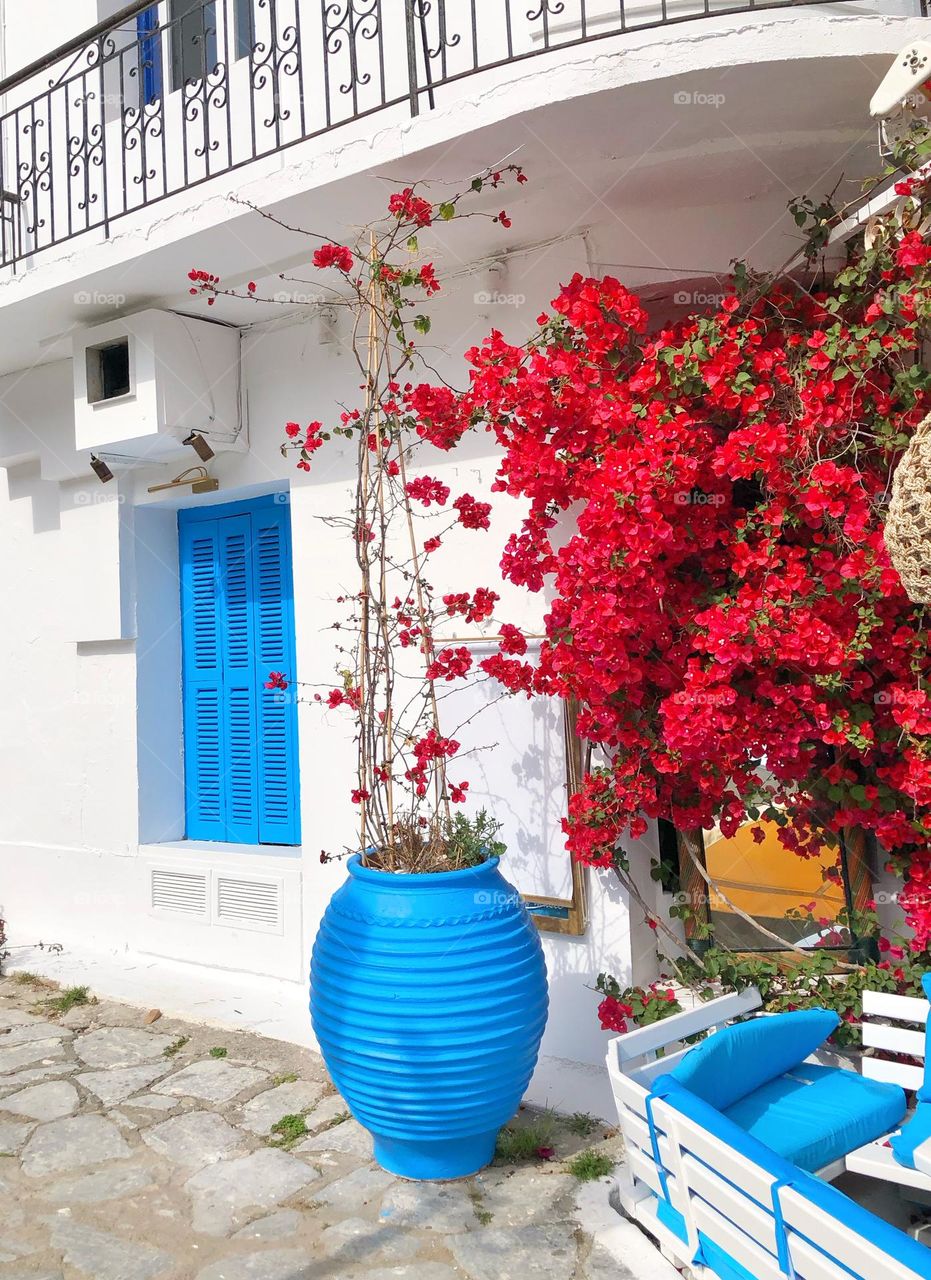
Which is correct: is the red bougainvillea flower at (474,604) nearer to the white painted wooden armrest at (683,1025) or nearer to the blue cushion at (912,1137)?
the white painted wooden armrest at (683,1025)

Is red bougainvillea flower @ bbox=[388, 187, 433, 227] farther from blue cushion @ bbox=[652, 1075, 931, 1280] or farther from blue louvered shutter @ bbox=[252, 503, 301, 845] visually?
blue cushion @ bbox=[652, 1075, 931, 1280]

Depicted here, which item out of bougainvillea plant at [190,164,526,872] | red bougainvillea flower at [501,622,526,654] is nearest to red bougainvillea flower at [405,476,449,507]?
bougainvillea plant at [190,164,526,872]

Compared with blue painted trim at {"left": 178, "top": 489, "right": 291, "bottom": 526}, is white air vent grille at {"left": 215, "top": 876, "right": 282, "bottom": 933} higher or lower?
lower

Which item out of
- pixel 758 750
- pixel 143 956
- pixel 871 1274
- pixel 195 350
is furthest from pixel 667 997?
pixel 195 350

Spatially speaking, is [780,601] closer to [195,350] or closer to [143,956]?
[195,350]

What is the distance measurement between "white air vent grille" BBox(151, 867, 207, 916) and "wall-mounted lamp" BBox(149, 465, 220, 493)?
94.4 inches

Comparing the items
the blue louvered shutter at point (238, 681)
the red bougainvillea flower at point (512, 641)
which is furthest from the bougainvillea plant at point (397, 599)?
the blue louvered shutter at point (238, 681)

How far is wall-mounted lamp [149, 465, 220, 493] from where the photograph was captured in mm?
6297

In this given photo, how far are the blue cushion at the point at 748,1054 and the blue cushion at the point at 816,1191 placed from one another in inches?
8.7

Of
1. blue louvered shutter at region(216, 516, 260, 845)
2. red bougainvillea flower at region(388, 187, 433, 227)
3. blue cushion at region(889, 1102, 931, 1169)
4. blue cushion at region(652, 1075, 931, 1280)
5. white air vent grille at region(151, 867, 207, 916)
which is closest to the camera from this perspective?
blue cushion at region(652, 1075, 931, 1280)

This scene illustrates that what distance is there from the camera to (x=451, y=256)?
5051 millimetres

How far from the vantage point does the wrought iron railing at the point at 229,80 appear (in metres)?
4.38

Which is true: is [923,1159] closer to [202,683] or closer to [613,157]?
[613,157]

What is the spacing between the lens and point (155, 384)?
5715mm
